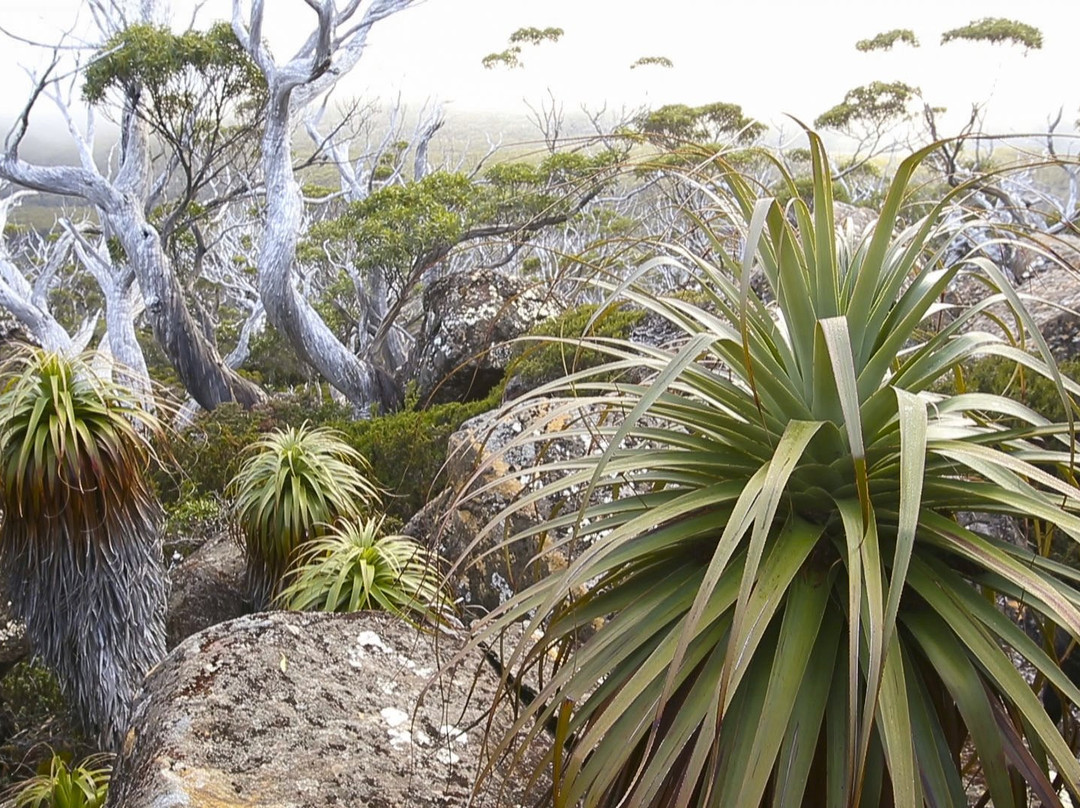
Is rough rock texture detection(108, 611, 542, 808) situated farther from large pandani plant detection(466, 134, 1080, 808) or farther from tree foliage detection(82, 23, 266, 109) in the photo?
tree foliage detection(82, 23, 266, 109)

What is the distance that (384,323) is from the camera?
13.6m

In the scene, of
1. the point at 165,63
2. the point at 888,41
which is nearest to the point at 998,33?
the point at 888,41

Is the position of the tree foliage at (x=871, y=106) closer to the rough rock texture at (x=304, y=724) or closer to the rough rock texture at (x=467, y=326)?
the rough rock texture at (x=467, y=326)

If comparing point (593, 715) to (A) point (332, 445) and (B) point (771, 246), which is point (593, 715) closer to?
(B) point (771, 246)

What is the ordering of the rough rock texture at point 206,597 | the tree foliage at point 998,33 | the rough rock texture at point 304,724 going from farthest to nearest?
the tree foliage at point 998,33, the rough rock texture at point 206,597, the rough rock texture at point 304,724

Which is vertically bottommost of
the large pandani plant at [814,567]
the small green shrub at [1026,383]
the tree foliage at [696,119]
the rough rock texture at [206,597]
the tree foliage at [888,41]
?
the rough rock texture at [206,597]

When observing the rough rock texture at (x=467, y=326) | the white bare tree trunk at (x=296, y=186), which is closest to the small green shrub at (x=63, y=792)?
the rough rock texture at (x=467, y=326)

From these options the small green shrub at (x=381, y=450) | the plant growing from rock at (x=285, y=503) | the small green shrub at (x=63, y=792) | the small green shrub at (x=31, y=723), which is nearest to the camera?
the small green shrub at (x=63, y=792)

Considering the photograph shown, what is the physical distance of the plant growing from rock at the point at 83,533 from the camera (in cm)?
437

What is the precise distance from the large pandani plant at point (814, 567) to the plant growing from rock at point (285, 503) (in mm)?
3736

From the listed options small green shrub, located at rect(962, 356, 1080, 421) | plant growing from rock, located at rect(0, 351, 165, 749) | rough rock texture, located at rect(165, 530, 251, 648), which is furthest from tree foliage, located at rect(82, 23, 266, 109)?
small green shrub, located at rect(962, 356, 1080, 421)

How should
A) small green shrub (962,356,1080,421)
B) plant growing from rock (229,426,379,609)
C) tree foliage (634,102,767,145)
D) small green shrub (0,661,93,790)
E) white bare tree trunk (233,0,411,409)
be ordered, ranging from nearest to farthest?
small green shrub (962,356,1080,421) < plant growing from rock (229,426,379,609) < small green shrub (0,661,93,790) < white bare tree trunk (233,0,411,409) < tree foliage (634,102,767,145)

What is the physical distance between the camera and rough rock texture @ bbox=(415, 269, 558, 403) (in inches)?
412

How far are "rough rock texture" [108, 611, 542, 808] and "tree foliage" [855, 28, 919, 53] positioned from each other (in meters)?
19.2
